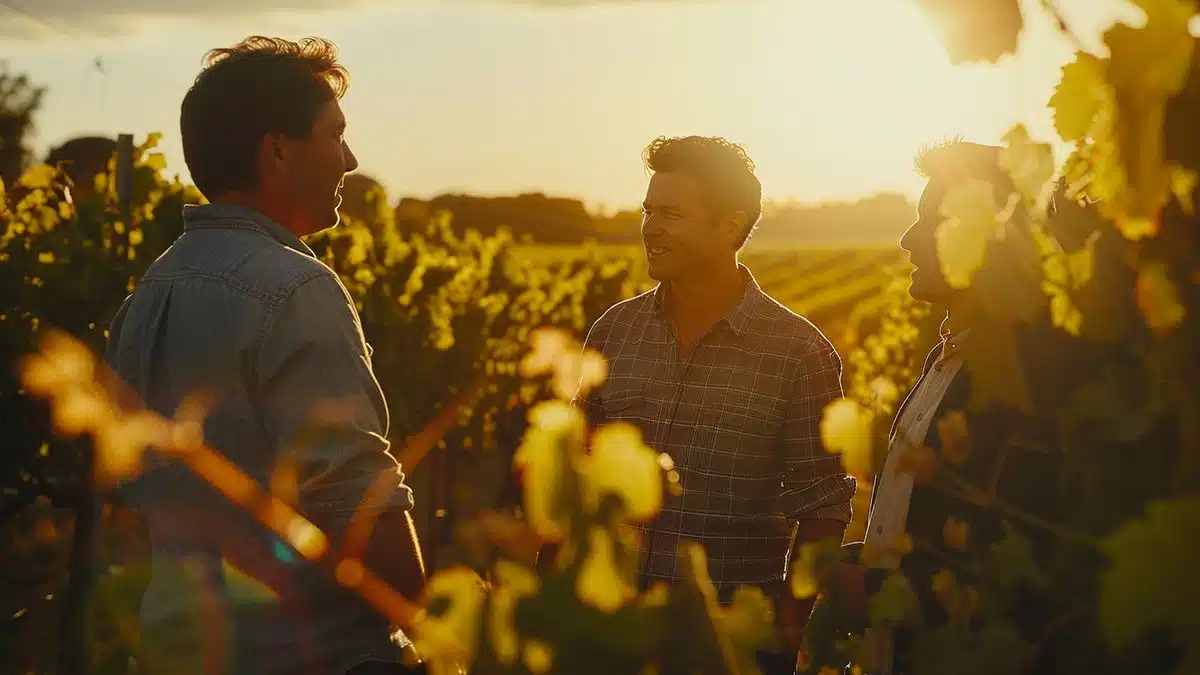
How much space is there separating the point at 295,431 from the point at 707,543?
1640 mm

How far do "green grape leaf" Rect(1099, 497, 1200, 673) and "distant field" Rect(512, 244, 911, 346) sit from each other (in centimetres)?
1762

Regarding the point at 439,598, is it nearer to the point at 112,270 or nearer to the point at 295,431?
the point at 295,431

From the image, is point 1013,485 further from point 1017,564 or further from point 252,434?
point 252,434

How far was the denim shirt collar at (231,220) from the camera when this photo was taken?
235 cm

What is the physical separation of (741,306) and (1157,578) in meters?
2.93

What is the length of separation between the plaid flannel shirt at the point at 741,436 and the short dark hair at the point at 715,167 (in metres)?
0.30

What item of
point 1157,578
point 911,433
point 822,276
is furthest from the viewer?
point 822,276

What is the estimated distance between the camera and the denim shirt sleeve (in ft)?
6.84

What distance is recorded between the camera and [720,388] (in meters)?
3.60

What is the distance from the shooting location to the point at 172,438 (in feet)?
7.31

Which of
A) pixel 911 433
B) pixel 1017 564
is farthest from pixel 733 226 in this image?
pixel 1017 564

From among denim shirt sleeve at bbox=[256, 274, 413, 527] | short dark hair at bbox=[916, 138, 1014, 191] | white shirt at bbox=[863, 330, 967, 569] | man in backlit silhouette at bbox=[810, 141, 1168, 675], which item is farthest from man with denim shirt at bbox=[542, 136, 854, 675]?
man in backlit silhouette at bbox=[810, 141, 1168, 675]

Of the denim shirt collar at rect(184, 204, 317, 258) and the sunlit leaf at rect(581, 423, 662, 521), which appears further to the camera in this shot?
the denim shirt collar at rect(184, 204, 317, 258)

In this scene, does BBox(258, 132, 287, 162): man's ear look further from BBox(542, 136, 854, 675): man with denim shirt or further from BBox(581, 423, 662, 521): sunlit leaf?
BBox(581, 423, 662, 521): sunlit leaf
